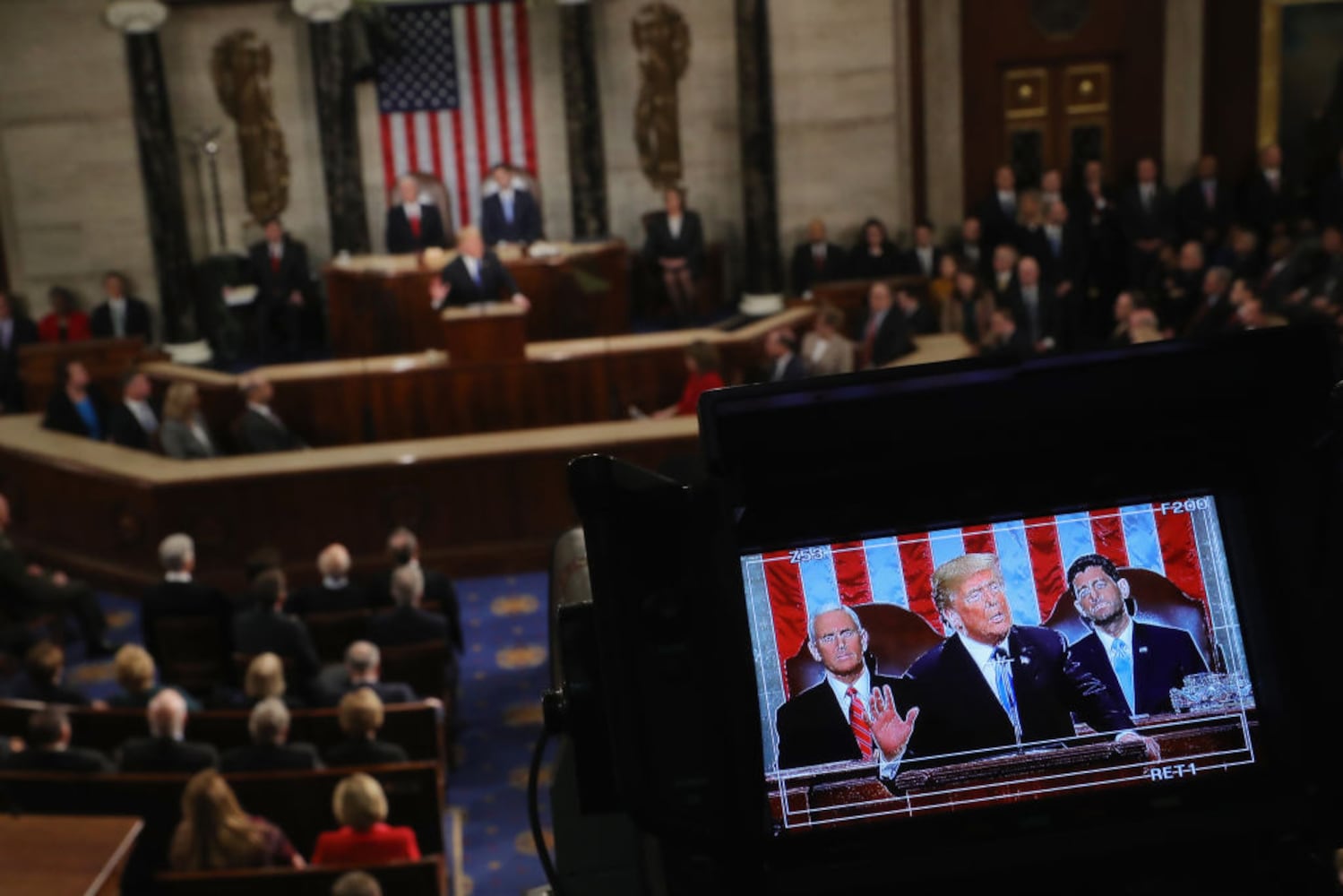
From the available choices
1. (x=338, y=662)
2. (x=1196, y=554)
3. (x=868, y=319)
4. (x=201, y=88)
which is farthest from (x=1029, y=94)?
(x=1196, y=554)

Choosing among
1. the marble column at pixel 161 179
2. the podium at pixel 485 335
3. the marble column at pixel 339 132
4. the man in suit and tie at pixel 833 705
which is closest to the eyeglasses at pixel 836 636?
the man in suit and tie at pixel 833 705

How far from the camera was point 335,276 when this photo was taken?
12.7m

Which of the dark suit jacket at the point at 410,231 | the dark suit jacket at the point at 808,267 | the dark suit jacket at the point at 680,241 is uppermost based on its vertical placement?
the dark suit jacket at the point at 410,231

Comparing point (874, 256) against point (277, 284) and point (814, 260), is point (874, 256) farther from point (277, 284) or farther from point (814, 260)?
point (277, 284)

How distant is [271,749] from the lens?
5500mm

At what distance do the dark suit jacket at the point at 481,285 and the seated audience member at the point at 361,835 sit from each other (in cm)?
644

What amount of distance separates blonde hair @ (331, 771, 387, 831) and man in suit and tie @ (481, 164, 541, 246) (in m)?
8.97

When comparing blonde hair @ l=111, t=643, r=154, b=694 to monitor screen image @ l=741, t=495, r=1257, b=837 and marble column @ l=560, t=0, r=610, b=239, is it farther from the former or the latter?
marble column @ l=560, t=0, r=610, b=239

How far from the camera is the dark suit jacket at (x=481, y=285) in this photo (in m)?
11.0

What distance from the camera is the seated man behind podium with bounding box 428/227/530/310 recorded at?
1103 centimetres

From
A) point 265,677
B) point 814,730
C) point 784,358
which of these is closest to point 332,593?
point 265,677

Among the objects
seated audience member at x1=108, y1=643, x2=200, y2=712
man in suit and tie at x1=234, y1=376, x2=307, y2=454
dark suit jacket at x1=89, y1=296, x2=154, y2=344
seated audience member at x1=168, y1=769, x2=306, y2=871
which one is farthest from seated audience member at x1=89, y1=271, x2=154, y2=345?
seated audience member at x1=168, y1=769, x2=306, y2=871

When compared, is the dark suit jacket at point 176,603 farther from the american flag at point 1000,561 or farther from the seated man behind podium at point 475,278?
the american flag at point 1000,561

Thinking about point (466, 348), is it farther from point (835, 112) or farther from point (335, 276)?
point (835, 112)
